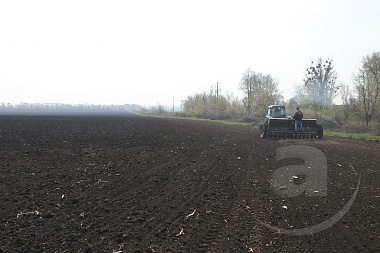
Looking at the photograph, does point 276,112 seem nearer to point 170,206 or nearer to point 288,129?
point 288,129

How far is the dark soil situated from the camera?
4648mm

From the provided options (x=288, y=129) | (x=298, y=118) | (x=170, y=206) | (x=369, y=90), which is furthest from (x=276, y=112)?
(x=170, y=206)

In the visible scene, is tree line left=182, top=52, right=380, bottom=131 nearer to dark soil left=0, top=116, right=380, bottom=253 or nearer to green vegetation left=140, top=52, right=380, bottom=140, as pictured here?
green vegetation left=140, top=52, right=380, bottom=140

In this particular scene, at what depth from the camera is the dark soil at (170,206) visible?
4.65 meters

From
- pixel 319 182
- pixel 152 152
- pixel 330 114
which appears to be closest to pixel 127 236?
pixel 319 182

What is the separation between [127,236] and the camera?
4832mm

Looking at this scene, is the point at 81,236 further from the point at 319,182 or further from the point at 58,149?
the point at 58,149

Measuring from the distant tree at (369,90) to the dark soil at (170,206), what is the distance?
739 inches

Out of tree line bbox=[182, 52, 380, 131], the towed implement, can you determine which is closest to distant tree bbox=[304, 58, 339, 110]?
tree line bbox=[182, 52, 380, 131]

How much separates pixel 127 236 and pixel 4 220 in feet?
7.69

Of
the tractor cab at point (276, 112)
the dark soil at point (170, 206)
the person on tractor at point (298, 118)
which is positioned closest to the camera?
the dark soil at point (170, 206)

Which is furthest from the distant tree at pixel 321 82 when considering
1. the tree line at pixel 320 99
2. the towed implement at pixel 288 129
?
the towed implement at pixel 288 129

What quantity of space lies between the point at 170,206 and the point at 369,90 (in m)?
27.8

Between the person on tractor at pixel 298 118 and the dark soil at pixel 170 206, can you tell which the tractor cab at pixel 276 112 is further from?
the dark soil at pixel 170 206
